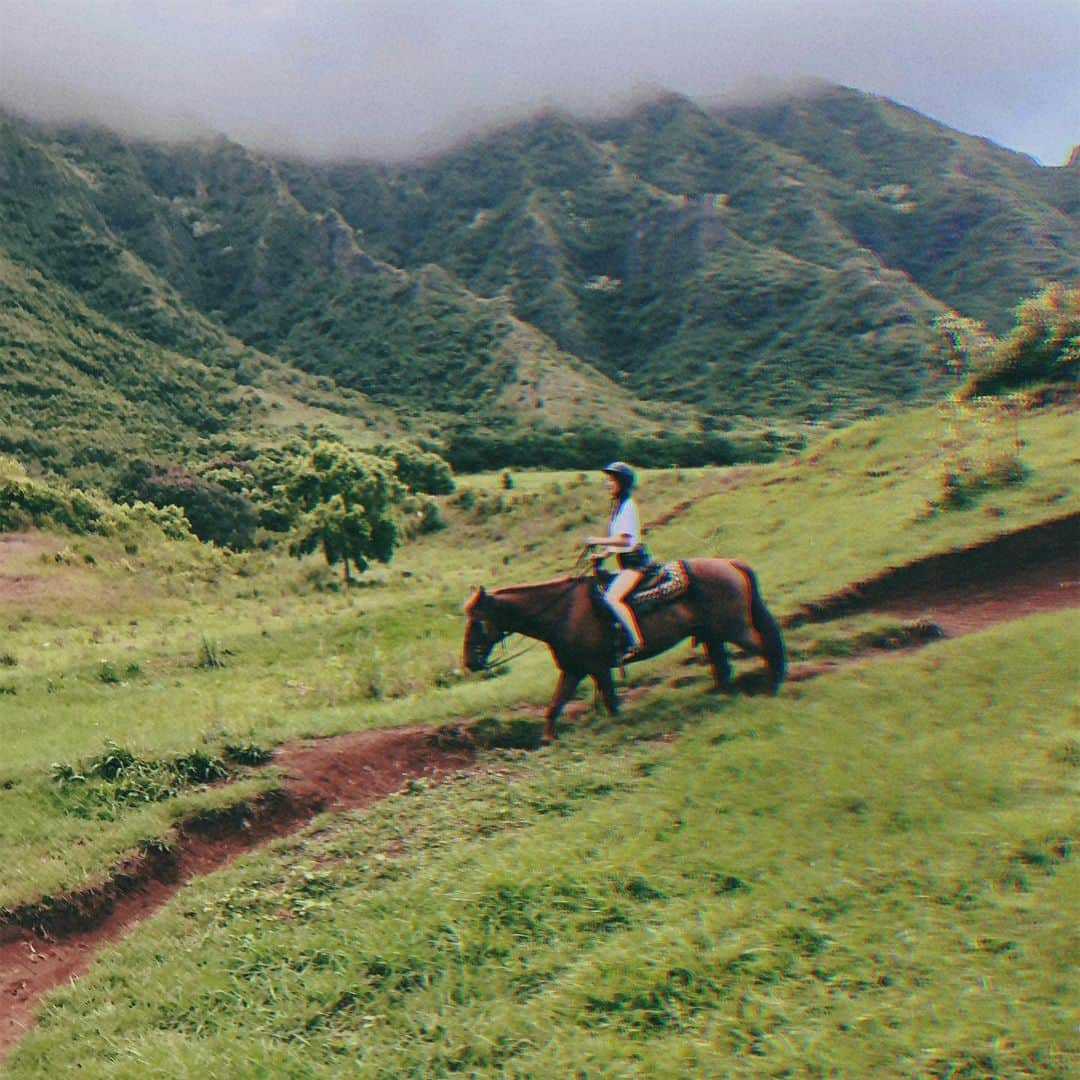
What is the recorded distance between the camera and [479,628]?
10.7 metres

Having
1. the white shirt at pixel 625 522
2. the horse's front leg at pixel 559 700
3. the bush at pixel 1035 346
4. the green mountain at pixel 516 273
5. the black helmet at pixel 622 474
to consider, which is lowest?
the horse's front leg at pixel 559 700

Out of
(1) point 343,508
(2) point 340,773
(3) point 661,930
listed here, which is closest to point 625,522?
(2) point 340,773

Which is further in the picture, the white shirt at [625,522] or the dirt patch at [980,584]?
the dirt patch at [980,584]

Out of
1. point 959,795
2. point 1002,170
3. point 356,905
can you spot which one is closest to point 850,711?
point 959,795

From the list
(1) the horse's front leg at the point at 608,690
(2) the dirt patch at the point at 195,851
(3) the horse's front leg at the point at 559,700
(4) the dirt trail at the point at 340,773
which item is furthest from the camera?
(1) the horse's front leg at the point at 608,690

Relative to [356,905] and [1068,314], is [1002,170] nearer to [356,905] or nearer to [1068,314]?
[1068,314]

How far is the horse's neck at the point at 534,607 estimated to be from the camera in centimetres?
1079

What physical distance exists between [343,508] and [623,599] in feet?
102

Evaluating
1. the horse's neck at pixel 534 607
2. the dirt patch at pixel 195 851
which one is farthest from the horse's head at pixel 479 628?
the dirt patch at pixel 195 851

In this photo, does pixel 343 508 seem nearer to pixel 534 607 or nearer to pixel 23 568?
pixel 23 568

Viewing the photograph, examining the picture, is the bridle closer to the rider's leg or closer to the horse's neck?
the horse's neck

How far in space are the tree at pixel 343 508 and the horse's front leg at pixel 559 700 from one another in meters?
28.2

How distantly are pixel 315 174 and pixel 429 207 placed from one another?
927 inches

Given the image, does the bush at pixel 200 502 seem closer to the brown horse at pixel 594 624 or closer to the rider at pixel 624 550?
the brown horse at pixel 594 624
